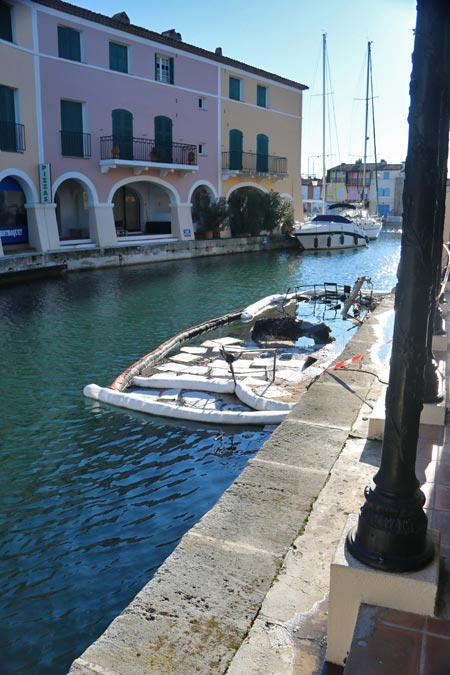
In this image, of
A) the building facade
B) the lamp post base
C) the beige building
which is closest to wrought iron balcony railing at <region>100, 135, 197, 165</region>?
the beige building

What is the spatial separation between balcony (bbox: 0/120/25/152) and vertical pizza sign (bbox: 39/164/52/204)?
1.07m

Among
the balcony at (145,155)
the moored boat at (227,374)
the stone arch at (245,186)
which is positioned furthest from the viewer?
the stone arch at (245,186)

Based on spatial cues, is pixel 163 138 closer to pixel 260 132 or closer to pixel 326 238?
pixel 260 132

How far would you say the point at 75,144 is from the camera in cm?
2650

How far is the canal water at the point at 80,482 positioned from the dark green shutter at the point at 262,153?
2428cm

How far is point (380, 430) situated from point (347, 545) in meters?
2.40

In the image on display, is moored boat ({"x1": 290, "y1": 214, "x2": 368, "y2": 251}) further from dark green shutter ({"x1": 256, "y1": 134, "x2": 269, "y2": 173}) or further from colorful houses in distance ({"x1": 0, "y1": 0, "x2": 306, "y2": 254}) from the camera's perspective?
dark green shutter ({"x1": 256, "y1": 134, "x2": 269, "y2": 173})

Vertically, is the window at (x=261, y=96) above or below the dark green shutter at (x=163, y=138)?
above

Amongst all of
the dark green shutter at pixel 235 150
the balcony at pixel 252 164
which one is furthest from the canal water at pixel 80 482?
the dark green shutter at pixel 235 150

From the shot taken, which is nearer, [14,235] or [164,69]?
[14,235]

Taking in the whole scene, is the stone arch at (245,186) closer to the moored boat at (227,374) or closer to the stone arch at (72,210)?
the stone arch at (72,210)

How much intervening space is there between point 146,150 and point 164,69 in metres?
4.34

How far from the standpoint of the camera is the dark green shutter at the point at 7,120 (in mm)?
23156

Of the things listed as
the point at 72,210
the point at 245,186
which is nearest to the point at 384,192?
the point at 245,186
